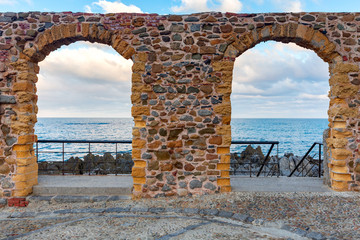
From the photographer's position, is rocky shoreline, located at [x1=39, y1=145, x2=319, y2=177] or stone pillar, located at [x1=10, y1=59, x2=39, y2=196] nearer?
stone pillar, located at [x1=10, y1=59, x2=39, y2=196]

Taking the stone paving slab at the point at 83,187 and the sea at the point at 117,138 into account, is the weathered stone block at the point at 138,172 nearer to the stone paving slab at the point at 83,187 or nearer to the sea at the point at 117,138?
the stone paving slab at the point at 83,187

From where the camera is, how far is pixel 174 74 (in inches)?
183

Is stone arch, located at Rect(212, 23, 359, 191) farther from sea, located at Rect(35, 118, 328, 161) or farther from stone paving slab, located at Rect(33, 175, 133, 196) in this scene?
stone paving slab, located at Rect(33, 175, 133, 196)

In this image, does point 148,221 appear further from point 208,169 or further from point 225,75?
point 225,75

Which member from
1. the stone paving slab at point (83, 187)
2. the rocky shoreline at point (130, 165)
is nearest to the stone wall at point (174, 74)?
the stone paving slab at point (83, 187)

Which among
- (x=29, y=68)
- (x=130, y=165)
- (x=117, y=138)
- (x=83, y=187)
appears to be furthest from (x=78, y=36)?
(x=117, y=138)

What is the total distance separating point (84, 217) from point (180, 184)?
73.5 inches

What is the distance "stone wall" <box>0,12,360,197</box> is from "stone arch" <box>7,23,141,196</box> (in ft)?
0.07

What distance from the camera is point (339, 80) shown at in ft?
15.3

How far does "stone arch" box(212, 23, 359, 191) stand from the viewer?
15.1 ft

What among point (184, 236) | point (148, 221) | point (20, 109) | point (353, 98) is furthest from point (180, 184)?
point (353, 98)

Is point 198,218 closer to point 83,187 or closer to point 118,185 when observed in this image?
point 118,185

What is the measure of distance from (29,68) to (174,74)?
9.96 feet

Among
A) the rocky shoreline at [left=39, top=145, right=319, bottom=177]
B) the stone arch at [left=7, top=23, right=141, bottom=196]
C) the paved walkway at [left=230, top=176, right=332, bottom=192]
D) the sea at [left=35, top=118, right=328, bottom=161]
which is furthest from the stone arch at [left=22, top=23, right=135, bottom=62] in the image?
the rocky shoreline at [left=39, top=145, right=319, bottom=177]
